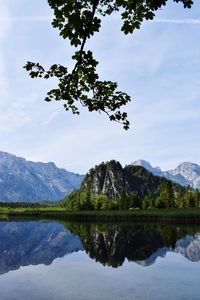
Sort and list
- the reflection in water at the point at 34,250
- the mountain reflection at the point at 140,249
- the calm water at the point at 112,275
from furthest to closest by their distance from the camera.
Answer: the reflection in water at the point at 34,250 < the mountain reflection at the point at 140,249 < the calm water at the point at 112,275

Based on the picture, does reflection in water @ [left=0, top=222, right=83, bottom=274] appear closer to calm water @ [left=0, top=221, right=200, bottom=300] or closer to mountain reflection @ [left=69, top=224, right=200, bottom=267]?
calm water @ [left=0, top=221, right=200, bottom=300]

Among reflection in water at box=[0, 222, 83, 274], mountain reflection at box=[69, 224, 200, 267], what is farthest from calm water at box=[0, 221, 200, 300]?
reflection in water at box=[0, 222, 83, 274]

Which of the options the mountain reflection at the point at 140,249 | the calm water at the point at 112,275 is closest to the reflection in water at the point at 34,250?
the calm water at the point at 112,275

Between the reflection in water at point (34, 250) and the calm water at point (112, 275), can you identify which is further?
the reflection in water at point (34, 250)

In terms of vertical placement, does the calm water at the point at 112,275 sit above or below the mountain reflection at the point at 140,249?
below

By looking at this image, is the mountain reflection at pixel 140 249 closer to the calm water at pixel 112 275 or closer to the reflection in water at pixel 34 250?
the calm water at pixel 112 275

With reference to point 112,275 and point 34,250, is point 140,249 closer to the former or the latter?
point 112,275

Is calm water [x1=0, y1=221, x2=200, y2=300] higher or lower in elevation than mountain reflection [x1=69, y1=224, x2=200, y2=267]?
lower

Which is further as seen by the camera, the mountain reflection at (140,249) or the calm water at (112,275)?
the mountain reflection at (140,249)

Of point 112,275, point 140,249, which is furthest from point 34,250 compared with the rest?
point 112,275

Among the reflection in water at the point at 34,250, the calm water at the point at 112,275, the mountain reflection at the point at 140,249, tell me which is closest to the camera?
the calm water at the point at 112,275

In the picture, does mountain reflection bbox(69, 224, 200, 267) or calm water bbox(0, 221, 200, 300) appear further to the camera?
mountain reflection bbox(69, 224, 200, 267)

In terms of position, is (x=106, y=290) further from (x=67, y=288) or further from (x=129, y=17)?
(x=129, y=17)

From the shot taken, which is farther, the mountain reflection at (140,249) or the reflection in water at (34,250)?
the reflection in water at (34,250)
